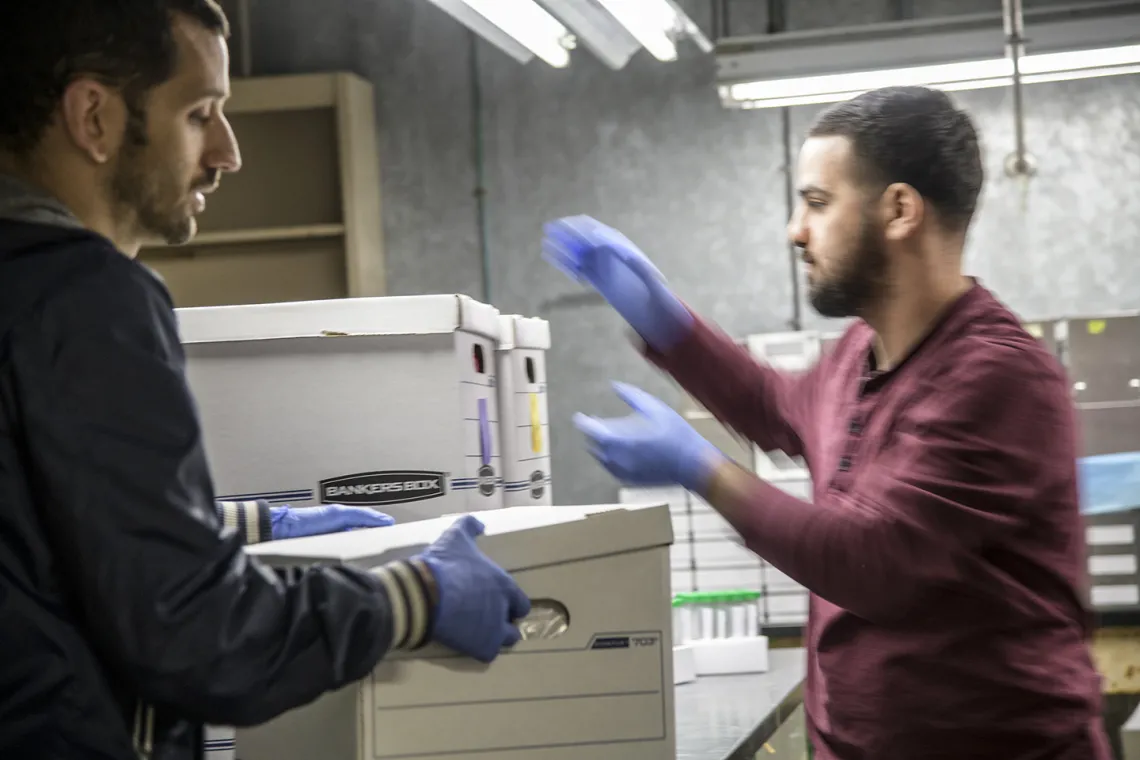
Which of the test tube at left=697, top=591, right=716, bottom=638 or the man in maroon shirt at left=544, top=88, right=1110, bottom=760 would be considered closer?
the man in maroon shirt at left=544, top=88, right=1110, bottom=760

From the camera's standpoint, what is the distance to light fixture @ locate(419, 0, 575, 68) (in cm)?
262

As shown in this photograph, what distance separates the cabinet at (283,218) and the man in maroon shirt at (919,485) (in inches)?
117

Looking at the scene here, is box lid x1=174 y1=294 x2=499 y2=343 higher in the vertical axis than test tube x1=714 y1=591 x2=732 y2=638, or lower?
higher

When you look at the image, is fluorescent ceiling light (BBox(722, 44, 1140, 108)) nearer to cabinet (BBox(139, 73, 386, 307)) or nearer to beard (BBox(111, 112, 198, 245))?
cabinet (BBox(139, 73, 386, 307))

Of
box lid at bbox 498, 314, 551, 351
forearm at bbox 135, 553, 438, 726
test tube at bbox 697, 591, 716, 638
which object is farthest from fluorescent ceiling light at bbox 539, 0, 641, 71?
forearm at bbox 135, 553, 438, 726

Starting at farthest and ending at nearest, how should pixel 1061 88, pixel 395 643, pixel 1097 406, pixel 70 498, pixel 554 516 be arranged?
1. pixel 1061 88
2. pixel 1097 406
3. pixel 554 516
4. pixel 395 643
5. pixel 70 498

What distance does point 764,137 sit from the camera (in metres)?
4.30

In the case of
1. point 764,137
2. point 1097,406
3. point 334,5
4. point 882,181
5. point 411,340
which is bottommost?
point 1097,406

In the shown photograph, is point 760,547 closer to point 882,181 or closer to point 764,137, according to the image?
point 882,181

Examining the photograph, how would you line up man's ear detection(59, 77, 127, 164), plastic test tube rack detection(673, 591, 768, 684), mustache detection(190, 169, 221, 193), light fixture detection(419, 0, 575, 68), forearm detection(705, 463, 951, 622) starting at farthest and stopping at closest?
1. light fixture detection(419, 0, 575, 68)
2. plastic test tube rack detection(673, 591, 768, 684)
3. forearm detection(705, 463, 951, 622)
4. mustache detection(190, 169, 221, 193)
5. man's ear detection(59, 77, 127, 164)

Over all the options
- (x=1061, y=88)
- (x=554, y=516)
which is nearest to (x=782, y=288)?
(x=1061, y=88)

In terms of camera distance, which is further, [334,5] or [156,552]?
[334,5]

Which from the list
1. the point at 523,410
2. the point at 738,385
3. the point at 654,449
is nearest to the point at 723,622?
the point at 523,410

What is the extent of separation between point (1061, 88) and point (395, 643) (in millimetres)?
3738
